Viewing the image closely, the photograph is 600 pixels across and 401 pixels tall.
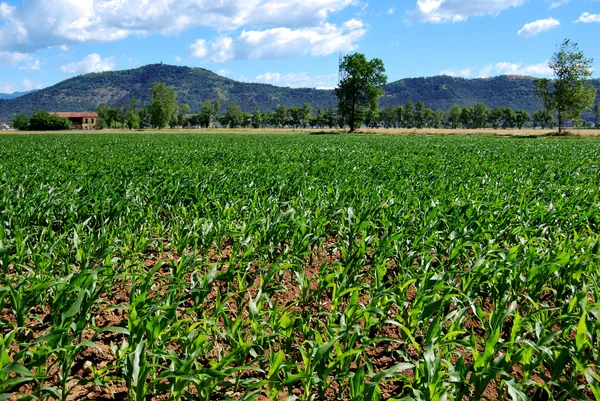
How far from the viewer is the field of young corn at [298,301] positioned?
9.21 ft

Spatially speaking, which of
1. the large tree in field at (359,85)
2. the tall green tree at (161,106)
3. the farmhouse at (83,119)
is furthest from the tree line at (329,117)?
the large tree in field at (359,85)

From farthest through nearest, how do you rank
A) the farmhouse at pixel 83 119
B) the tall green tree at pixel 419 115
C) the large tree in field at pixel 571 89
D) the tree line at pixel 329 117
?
1. the tall green tree at pixel 419 115
2. the farmhouse at pixel 83 119
3. the tree line at pixel 329 117
4. the large tree in field at pixel 571 89

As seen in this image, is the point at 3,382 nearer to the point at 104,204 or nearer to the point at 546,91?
the point at 104,204

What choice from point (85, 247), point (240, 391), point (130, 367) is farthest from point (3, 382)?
point (85, 247)

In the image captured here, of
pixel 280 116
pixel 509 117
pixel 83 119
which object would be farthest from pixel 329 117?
pixel 83 119

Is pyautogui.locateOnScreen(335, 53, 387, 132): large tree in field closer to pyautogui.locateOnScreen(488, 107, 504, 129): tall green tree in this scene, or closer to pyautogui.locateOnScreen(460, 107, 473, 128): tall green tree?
pyautogui.locateOnScreen(460, 107, 473, 128): tall green tree

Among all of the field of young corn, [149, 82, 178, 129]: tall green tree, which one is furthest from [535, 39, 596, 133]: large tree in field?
[149, 82, 178, 129]: tall green tree

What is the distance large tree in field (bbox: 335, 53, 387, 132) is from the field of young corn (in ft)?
235

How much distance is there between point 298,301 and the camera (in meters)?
4.10

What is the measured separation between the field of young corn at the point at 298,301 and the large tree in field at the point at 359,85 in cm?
7175

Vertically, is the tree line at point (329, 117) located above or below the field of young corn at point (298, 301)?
above

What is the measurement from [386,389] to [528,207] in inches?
228

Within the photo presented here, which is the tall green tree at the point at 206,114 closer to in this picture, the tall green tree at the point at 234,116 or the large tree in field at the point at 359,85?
the tall green tree at the point at 234,116

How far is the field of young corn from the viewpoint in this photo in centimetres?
281
